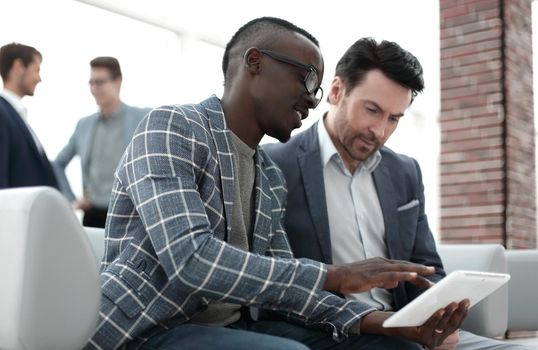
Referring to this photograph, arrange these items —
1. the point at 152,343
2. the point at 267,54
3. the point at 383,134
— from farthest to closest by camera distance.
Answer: the point at 383,134
the point at 267,54
the point at 152,343

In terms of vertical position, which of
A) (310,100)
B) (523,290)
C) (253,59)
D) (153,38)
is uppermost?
(153,38)

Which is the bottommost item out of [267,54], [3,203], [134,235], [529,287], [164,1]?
[529,287]

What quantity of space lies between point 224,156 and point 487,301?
1.38m

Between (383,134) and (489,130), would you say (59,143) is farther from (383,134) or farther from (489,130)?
(383,134)

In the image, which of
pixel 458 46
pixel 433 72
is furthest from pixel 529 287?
pixel 433 72

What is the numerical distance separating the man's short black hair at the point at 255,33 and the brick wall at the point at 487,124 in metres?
3.51

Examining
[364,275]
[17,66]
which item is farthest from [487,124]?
[364,275]

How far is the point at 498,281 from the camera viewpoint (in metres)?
1.98

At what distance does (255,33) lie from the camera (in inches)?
80.3

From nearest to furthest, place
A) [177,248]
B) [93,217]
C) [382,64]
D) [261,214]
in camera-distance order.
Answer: [177,248]
[261,214]
[382,64]
[93,217]

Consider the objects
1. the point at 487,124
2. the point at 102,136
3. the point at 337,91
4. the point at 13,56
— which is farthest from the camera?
the point at 487,124

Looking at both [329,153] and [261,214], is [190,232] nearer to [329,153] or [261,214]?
[261,214]

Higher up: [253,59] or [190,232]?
[253,59]

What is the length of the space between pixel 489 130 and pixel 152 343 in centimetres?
411
